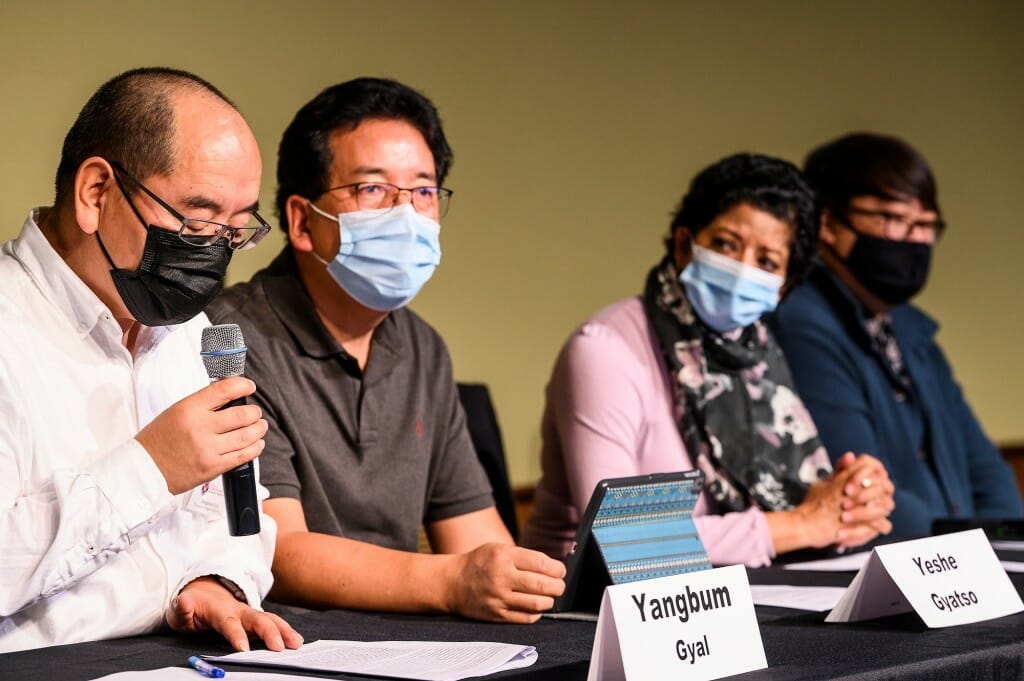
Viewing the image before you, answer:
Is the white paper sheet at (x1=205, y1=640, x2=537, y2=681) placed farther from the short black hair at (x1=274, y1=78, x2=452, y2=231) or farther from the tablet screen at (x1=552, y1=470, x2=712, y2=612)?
the short black hair at (x1=274, y1=78, x2=452, y2=231)

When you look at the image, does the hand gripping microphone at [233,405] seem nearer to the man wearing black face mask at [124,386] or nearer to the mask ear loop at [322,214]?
the man wearing black face mask at [124,386]

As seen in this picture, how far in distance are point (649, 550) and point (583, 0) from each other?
8.91ft

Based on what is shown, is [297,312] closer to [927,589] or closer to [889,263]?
[927,589]

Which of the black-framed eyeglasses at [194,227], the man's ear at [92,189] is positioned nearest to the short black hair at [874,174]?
the black-framed eyeglasses at [194,227]

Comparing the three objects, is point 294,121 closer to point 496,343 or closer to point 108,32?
point 108,32

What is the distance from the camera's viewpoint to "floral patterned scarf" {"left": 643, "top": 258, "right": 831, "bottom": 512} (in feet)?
8.50

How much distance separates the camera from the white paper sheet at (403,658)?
4.21 ft

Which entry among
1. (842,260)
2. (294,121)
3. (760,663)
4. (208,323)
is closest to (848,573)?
(760,663)

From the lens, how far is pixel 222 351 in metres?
1.43

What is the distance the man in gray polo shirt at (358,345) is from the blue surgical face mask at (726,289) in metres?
0.64

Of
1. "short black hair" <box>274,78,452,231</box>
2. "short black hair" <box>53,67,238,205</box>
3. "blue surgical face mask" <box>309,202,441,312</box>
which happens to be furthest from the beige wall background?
"short black hair" <box>53,67,238,205</box>

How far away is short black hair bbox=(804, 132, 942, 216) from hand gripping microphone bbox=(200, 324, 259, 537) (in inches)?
92.4

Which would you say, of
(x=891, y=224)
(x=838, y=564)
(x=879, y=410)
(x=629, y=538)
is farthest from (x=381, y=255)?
(x=891, y=224)

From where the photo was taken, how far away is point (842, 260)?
11.5ft
